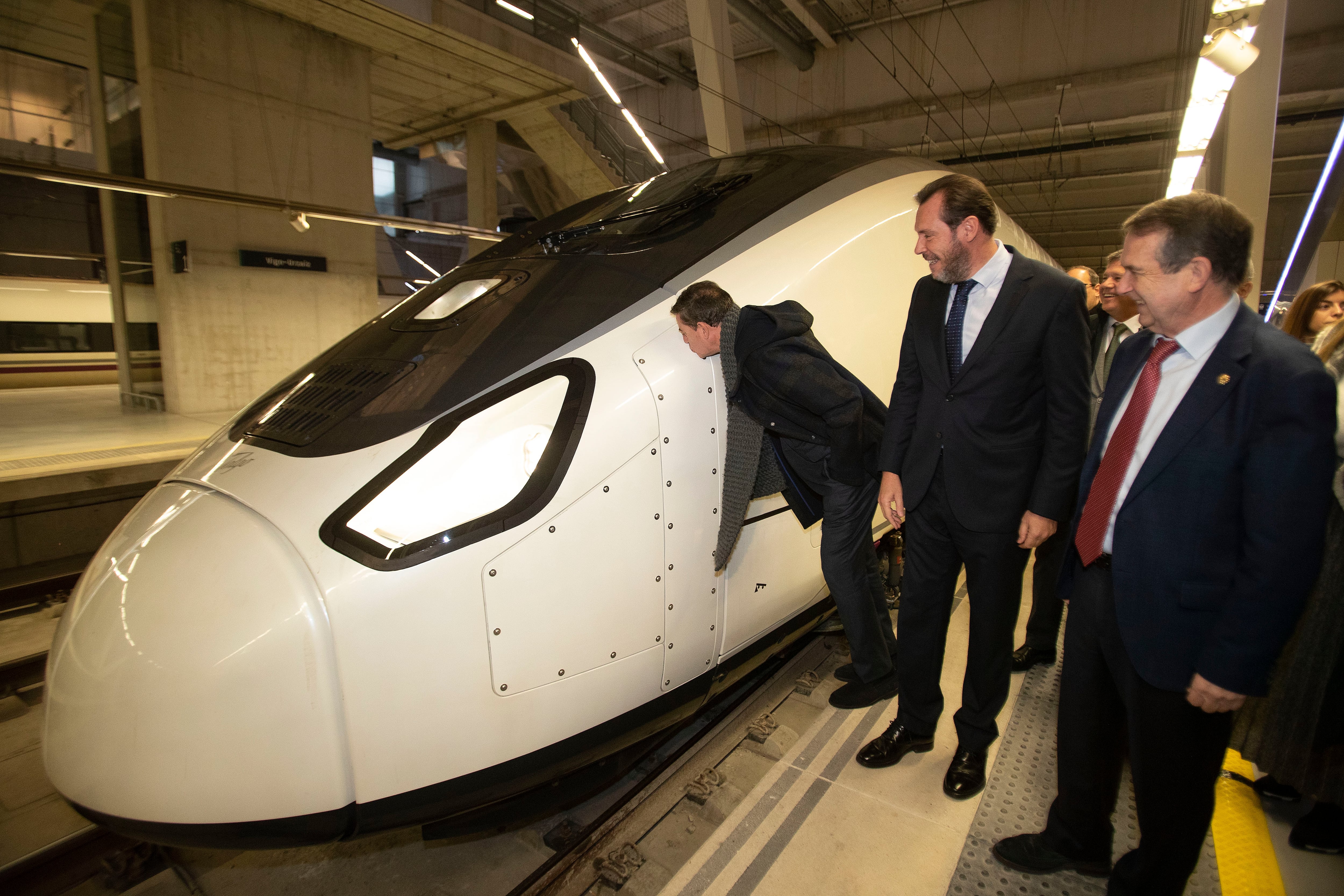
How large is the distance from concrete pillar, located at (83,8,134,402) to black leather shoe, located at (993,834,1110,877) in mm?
10050

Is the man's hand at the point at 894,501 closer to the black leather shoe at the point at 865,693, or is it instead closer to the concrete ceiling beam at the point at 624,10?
the black leather shoe at the point at 865,693

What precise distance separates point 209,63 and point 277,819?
28.4 ft

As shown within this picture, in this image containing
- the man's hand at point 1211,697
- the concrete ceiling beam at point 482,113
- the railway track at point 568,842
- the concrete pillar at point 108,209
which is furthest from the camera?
the concrete ceiling beam at point 482,113

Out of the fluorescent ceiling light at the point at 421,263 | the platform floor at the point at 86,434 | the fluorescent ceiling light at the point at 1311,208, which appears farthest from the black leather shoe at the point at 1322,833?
the fluorescent ceiling light at the point at 421,263

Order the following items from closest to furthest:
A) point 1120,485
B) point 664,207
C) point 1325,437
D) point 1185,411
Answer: point 1325,437, point 1185,411, point 1120,485, point 664,207

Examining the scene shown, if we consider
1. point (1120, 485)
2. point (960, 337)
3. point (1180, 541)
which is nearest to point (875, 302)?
point (960, 337)

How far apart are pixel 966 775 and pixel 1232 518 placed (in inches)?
52.1

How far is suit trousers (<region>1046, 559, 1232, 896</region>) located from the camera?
1.62 metres

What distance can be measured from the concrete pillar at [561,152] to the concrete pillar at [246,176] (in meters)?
3.25

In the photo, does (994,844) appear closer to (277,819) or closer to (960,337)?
(960,337)

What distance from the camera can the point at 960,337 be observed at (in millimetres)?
2207

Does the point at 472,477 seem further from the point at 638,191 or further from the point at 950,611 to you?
the point at 638,191

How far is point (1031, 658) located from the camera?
324cm

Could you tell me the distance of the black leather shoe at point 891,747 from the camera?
253cm
